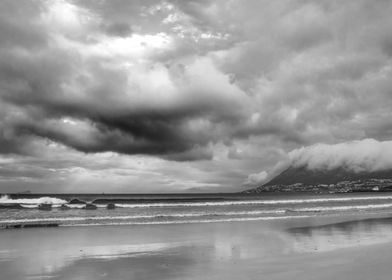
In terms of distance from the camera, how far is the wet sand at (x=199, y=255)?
11086mm

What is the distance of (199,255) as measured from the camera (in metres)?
14.2

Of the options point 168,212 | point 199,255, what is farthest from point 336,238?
point 168,212

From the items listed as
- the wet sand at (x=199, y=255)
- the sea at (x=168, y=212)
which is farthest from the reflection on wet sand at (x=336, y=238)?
the sea at (x=168, y=212)

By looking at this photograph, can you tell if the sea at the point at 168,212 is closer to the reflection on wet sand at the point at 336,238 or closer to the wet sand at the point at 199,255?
the wet sand at the point at 199,255

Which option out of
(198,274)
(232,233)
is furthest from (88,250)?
(232,233)

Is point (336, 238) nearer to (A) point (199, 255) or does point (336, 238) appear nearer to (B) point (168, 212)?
(A) point (199, 255)

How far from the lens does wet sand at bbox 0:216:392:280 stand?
1109 centimetres

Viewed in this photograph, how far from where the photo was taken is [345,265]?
11539mm

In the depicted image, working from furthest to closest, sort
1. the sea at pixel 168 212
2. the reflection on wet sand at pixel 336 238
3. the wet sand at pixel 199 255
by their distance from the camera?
1. the sea at pixel 168 212
2. the reflection on wet sand at pixel 336 238
3. the wet sand at pixel 199 255

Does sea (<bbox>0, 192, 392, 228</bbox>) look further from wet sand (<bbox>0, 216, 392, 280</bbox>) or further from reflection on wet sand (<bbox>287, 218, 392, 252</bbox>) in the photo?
reflection on wet sand (<bbox>287, 218, 392, 252</bbox>)

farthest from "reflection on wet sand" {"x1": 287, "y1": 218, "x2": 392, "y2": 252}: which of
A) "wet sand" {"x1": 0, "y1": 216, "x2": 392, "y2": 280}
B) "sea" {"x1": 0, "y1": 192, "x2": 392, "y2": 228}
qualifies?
"sea" {"x1": 0, "y1": 192, "x2": 392, "y2": 228}

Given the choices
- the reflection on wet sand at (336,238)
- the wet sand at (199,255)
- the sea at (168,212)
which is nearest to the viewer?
the wet sand at (199,255)

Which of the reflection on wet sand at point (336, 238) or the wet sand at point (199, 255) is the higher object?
the wet sand at point (199, 255)

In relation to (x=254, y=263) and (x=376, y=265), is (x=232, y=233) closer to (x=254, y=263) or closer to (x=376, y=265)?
(x=254, y=263)
